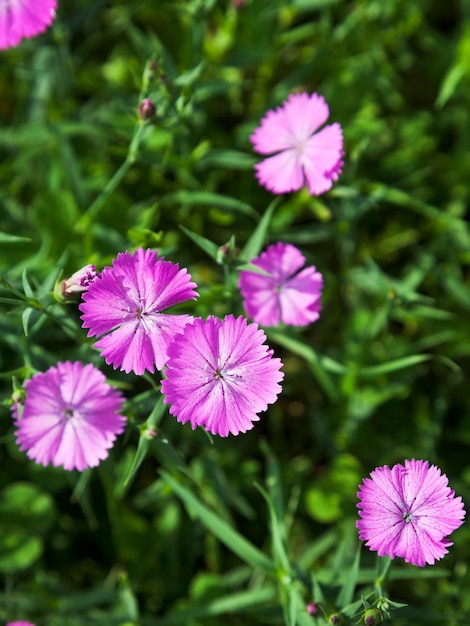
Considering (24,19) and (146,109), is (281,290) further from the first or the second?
(24,19)

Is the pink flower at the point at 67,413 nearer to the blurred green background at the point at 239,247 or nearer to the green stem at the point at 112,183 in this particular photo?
the blurred green background at the point at 239,247

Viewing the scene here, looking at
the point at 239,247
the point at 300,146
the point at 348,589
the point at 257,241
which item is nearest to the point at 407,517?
the point at 348,589

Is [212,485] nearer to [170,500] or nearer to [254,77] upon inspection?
[170,500]

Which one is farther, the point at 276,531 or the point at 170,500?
the point at 170,500

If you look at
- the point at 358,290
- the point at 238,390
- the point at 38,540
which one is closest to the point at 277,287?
the point at 238,390

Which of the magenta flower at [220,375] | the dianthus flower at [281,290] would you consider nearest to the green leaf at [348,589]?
the magenta flower at [220,375]

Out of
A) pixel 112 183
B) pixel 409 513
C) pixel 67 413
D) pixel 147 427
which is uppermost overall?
pixel 112 183

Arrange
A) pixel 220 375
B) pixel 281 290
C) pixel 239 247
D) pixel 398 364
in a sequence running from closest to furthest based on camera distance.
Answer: pixel 220 375 → pixel 281 290 → pixel 398 364 → pixel 239 247

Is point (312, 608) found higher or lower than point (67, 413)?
lower
